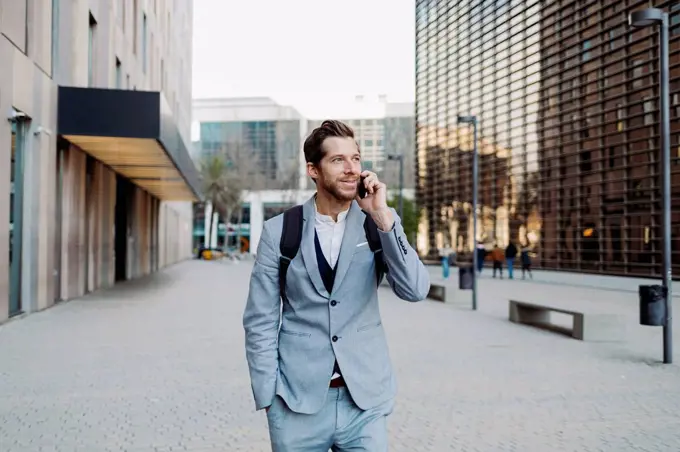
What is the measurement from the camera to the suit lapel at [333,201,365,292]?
2.64 meters

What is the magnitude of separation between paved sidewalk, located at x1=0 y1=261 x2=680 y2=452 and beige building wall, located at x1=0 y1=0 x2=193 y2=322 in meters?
2.37

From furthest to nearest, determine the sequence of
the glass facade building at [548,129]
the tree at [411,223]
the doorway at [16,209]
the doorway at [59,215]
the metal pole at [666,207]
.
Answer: the tree at [411,223]
the glass facade building at [548,129]
the doorway at [59,215]
the doorway at [16,209]
the metal pole at [666,207]

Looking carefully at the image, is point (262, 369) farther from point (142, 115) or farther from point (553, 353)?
point (142, 115)

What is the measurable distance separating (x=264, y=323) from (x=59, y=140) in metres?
15.9

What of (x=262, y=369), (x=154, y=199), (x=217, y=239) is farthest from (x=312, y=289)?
(x=217, y=239)

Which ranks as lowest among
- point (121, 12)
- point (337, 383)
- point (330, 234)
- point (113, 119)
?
point (337, 383)

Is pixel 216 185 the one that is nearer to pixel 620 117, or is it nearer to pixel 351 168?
pixel 620 117

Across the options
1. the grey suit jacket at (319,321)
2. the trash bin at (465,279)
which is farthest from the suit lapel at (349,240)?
the trash bin at (465,279)

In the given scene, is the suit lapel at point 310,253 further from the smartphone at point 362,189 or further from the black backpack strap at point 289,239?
the smartphone at point 362,189

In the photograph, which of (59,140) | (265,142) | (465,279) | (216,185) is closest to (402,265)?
(465,279)

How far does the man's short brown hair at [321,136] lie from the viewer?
2.68 m

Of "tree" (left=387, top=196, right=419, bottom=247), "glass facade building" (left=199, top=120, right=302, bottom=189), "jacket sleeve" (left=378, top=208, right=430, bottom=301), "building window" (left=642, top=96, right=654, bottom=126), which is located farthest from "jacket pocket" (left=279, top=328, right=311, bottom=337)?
"glass facade building" (left=199, top=120, right=302, bottom=189)

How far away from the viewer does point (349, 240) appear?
268 centimetres

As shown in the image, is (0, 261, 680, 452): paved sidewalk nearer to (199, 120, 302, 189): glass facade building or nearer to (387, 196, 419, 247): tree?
(387, 196, 419, 247): tree
